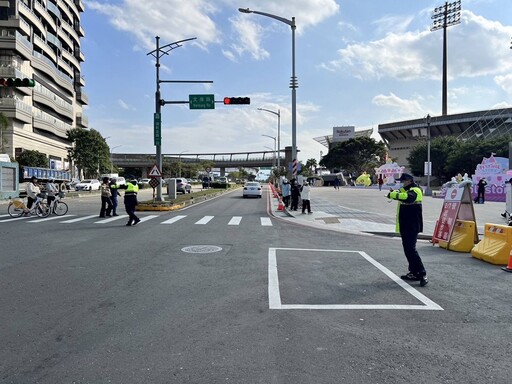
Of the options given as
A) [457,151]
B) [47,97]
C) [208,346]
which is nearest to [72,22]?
[47,97]

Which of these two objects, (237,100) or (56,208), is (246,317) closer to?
(56,208)

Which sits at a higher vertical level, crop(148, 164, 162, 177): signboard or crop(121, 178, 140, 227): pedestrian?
crop(148, 164, 162, 177): signboard

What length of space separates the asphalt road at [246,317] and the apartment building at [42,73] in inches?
1742

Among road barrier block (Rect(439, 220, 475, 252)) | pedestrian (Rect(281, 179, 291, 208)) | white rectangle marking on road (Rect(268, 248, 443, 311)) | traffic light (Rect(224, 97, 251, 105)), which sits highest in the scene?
traffic light (Rect(224, 97, 251, 105))

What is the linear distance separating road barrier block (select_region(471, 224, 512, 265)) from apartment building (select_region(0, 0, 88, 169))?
156 ft

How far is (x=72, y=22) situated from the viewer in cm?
7556

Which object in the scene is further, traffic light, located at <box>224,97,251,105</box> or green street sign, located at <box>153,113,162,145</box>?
green street sign, located at <box>153,113,162,145</box>

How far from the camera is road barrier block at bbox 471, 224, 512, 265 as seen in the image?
8484 millimetres

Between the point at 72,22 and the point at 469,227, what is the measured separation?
273 ft

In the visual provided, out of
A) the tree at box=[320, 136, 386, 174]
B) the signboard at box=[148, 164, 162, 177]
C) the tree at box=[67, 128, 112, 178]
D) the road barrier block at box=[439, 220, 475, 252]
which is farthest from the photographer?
the tree at box=[320, 136, 386, 174]

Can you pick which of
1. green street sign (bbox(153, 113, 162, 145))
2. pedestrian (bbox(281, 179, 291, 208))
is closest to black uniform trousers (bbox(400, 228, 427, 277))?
pedestrian (bbox(281, 179, 291, 208))

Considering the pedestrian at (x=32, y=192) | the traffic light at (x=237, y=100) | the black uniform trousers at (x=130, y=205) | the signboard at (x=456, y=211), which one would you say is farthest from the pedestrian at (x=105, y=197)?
the signboard at (x=456, y=211)

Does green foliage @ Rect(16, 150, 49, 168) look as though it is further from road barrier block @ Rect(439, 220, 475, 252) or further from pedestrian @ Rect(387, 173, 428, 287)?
pedestrian @ Rect(387, 173, 428, 287)

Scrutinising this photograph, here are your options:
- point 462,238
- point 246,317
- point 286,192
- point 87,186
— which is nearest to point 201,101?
point 286,192
